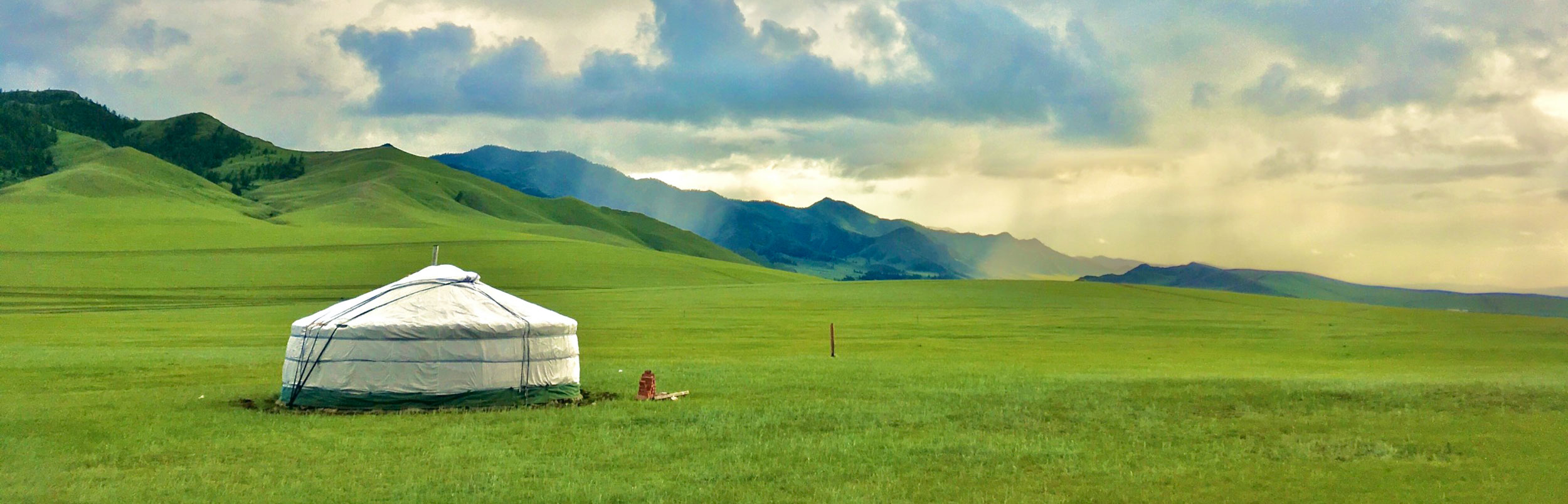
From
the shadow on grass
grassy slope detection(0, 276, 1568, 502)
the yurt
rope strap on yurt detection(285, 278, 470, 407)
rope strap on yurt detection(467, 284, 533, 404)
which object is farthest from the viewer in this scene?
rope strap on yurt detection(467, 284, 533, 404)

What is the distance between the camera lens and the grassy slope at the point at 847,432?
41.4 feet

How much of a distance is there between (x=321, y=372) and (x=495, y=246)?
330 feet

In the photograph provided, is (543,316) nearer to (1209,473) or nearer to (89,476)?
(89,476)

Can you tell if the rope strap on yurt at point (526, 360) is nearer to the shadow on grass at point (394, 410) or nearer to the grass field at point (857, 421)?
the shadow on grass at point (394, 410)

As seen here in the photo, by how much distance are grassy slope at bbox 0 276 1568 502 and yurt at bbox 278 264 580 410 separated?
3.18 feet

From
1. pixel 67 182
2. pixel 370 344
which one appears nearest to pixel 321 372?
pixel 370 344

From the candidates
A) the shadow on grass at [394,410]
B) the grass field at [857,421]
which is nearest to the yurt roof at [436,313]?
the shadow on grass at [394,410]

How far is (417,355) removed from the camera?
63.2ft

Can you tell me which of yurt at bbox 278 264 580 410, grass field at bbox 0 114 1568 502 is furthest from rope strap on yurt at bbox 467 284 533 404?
grass field at bbox 0 114 1568 502

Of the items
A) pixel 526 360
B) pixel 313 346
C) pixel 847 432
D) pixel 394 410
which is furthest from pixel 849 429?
pixel 313 346

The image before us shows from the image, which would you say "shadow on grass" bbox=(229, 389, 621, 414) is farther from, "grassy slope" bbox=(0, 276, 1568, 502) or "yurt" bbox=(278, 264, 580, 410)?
"grassy slope" bbox=(0, 276, 1568, 502)

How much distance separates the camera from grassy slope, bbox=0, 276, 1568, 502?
41.4ft

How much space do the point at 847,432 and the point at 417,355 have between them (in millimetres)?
8118

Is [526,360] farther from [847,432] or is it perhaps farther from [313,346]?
[847,432]
